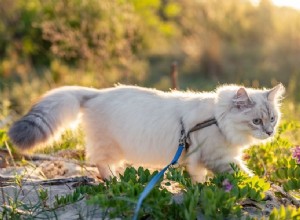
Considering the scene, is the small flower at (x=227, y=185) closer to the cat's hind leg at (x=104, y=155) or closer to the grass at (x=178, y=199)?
the grass at (x=178, y=199)

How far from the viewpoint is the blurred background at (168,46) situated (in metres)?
10.6

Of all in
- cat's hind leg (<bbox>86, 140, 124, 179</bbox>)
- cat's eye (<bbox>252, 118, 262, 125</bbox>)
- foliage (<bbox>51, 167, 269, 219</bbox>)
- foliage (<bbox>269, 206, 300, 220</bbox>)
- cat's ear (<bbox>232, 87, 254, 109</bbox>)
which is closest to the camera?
foliage (<bbox>269, 206, 300, 220</bbox>)

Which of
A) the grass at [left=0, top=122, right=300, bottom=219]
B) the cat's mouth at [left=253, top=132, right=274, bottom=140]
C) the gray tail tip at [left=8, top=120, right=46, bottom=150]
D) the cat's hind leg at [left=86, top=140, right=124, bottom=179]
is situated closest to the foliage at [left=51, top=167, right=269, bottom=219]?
the grass at [left=0, top=122, right=300, bottom=219]

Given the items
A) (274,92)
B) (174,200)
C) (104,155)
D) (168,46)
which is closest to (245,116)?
(274,92)

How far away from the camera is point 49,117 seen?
12.4 ft

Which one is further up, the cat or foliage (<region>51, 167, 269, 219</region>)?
the cat

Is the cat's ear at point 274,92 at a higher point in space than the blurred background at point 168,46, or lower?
lower

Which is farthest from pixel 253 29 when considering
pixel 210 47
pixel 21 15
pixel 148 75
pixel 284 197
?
pixel 284 197

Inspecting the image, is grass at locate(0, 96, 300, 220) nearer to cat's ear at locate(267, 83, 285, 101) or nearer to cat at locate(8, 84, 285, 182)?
cat at locate(8, 84, 285, 182)

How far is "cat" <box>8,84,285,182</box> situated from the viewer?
3502 mm

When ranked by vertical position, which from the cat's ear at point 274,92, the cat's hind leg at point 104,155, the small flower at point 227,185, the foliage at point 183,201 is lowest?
the foliage at point 183,201

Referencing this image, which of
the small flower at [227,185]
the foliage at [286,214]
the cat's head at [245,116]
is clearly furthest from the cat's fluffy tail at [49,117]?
the foliage at [286,214]

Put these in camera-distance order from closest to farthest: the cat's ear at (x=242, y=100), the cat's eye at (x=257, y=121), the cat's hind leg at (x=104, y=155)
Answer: the cat's ear at (x=242, y=100)
the cat's eye at (x=257, y=121)
the cat's hind leg at (x=104, y=155)

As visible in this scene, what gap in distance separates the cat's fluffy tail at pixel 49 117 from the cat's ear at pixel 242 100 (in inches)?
46.2
